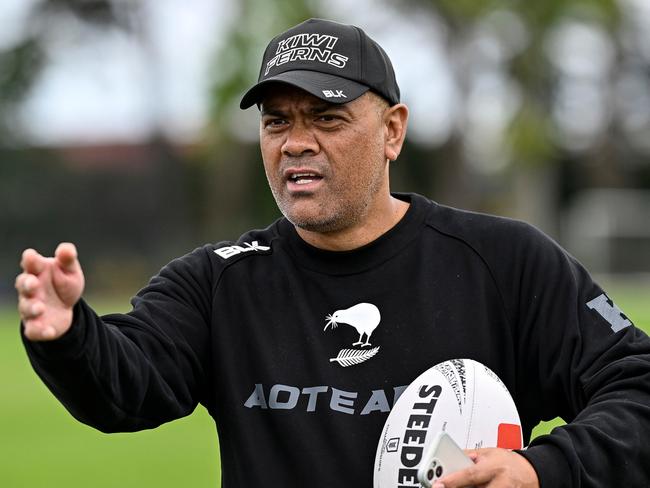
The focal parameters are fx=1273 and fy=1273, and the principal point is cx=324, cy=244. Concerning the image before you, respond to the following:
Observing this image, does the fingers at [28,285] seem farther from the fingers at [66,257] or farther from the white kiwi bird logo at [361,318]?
the white kiwi bird logo at [361,318]

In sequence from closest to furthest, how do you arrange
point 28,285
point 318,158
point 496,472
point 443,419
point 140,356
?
point 28,285 → point 496,472 → point 443,419 → point 140,356 → point 318,158

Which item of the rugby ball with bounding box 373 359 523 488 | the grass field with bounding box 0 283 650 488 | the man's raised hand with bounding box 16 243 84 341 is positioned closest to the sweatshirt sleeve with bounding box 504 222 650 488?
the rugby ball with bounding box 373 359 523 488

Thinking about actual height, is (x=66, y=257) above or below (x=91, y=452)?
above

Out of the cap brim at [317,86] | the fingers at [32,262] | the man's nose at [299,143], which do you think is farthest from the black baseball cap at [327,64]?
the fingers at [32,262]

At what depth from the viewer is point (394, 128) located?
168 inches

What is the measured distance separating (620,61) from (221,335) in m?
40.4

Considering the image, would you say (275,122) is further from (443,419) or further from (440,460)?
(440,460)

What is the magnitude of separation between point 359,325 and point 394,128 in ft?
2.49

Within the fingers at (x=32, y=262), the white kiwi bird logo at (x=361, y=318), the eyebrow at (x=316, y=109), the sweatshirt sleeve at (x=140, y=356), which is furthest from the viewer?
the eyebrow at (x=316, y=109)

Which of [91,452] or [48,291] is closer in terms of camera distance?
[48,291]

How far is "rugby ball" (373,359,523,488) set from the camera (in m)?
3.56

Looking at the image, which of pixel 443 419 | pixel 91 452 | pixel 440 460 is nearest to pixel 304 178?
pixel 443 419

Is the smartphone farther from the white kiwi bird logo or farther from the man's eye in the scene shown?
the man's eye

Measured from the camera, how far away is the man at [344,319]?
12.3ft
